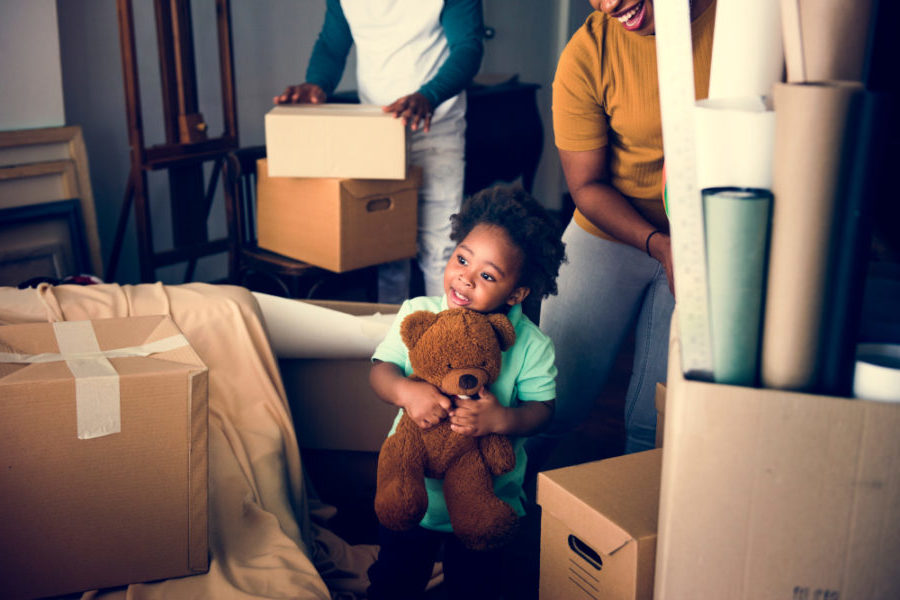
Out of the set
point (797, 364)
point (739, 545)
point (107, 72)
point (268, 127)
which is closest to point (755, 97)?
point (797, 364)

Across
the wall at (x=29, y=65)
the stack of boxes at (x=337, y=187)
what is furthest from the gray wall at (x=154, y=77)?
the stack of boxes at (x=337, y=187)

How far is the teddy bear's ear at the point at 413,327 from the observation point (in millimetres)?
1314

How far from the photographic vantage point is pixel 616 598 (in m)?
1.08

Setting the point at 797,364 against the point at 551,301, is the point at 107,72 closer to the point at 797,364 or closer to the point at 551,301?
the point at 551,301

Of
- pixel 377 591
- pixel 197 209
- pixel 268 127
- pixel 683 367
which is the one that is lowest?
pixel 377 591

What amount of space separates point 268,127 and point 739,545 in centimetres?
189

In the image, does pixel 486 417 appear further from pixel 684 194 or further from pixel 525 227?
pixel 684 194

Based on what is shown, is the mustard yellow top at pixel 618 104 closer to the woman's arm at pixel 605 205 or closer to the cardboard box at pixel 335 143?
the woman's arm at pixel 605 205

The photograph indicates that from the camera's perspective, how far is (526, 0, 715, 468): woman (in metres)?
1.49

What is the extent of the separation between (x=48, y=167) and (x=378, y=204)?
3.39ft

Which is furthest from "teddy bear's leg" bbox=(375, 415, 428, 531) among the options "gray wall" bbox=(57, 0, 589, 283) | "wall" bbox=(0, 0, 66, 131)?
"gray wall" bbox=(57, 0, 589, 283)

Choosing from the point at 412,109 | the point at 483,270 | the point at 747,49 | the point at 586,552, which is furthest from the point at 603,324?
the point at 412,109

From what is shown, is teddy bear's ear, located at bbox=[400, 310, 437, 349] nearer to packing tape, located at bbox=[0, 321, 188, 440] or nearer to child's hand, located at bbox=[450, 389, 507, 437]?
child's hand, located at bbox=[450, 389, 507, 437]

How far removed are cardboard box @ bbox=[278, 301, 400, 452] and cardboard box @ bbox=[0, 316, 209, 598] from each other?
25.5 inches
